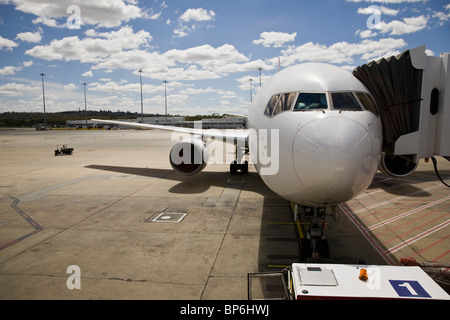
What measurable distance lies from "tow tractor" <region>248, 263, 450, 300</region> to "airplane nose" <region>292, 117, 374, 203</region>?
1.25 m

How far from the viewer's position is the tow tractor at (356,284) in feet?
14.7

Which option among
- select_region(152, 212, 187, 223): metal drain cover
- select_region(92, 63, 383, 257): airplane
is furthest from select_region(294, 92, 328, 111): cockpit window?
select_region(152, 212, 187, 223): metal drain cover

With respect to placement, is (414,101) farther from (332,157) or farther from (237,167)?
(237,167)

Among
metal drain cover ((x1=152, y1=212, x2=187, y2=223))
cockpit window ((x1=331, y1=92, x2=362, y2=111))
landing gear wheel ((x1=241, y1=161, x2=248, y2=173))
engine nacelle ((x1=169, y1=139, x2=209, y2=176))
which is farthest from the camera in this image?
landing gear wheel ((x1=241, y1=161, x2=248, y2=173))

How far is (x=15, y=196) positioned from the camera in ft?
42.4

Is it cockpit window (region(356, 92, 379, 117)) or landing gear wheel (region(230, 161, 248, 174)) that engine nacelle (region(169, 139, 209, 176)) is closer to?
landing gear wheel (region(230, 161, 248, 174))

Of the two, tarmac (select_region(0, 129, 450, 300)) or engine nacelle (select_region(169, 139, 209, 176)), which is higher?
engine nacelle (select_region(169, 139, 209, 176))

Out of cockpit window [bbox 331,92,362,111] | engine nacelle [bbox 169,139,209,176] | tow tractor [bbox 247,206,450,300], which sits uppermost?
cockpit window [bbox 331,92,362,111]

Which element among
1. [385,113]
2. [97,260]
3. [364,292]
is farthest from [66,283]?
[385,113]

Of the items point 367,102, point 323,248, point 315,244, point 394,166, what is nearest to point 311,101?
point 367,102

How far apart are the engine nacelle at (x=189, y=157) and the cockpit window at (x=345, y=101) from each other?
31.9 ft

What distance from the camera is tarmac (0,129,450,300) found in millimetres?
6113
